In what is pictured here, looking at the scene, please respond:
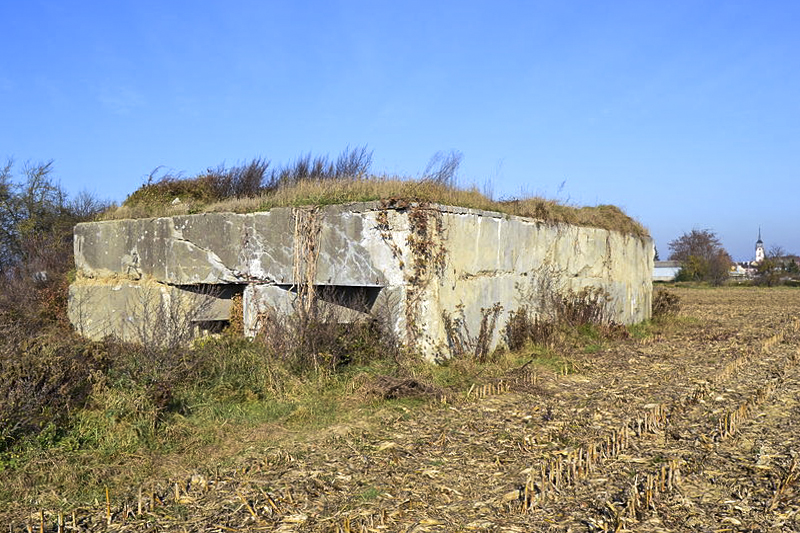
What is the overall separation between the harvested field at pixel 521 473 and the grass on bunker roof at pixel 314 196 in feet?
8.86

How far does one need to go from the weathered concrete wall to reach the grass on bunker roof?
0.24m

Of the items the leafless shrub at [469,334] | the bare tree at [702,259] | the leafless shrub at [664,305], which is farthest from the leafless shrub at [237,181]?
the bare tree at [702,259]

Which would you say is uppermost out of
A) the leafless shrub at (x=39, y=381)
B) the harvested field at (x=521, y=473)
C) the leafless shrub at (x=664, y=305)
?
the leafless shrub at (x=664, y=305)

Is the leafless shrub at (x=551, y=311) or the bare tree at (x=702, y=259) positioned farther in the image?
the bare tree at (x=702, y=259)

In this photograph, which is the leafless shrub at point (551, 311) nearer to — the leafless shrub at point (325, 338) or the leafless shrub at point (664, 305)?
the leafless shrub at point (325, 338)

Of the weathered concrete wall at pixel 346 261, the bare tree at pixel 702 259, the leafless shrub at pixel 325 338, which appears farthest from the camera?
the bare tree at pixel 702 259

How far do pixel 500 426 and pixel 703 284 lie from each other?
134 feet

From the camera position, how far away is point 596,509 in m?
3.80

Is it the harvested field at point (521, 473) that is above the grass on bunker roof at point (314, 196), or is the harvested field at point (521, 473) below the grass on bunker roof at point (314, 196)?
below

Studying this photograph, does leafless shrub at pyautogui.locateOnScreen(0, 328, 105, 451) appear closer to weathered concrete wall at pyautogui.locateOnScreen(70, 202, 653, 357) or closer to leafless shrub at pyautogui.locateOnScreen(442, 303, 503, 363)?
weathered concrete wall at pyautogui.locateOnScreen(70, 202, 653, 357)

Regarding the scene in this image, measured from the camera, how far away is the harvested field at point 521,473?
368 cm

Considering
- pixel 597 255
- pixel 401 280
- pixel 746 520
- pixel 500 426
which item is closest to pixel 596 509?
pixel 746 520

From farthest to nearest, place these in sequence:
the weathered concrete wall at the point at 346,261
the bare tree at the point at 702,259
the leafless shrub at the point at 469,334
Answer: the bare tree at the point at 702,259
the leafless shrub at the point at 469,334
the weathered concrete wall at the point at 346,261

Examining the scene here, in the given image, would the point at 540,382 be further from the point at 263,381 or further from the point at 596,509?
the point at 596,509
